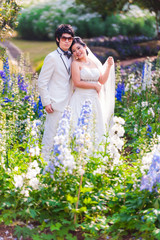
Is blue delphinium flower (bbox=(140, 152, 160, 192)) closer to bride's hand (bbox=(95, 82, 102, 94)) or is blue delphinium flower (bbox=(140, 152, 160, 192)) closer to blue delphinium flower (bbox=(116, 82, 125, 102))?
bride's hand (bbox=(95, 82, 102, 94))

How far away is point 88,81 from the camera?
485 centimetres

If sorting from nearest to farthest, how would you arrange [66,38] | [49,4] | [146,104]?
[66,38]
[146,104]
[49,4]

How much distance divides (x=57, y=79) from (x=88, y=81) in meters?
0.38

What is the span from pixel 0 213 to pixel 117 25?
16.2 metres

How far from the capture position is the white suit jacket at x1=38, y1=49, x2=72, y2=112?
184 inches

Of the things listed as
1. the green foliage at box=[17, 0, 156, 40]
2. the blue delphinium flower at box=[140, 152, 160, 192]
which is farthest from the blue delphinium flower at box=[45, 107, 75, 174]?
the green foliage at box=[17, 0, 156, 40]

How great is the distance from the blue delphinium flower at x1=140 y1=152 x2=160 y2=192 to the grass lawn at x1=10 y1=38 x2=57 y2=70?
34.3 ft

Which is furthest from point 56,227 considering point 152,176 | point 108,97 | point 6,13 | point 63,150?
point 6,13

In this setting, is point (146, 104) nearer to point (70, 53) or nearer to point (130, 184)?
point (70, 53)

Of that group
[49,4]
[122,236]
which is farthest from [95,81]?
[49,4]

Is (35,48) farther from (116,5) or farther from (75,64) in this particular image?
(75,64)

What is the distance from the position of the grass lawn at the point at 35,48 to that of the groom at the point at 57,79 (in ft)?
28.0

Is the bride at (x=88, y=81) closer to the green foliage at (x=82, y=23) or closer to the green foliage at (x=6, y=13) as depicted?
the green foliage at (x=6, y=13)

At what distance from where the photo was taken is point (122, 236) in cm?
329
